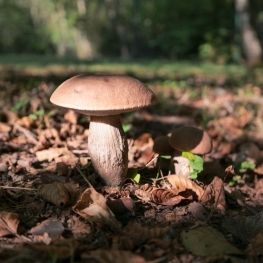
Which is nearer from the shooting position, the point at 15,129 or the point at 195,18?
the point at 15,129

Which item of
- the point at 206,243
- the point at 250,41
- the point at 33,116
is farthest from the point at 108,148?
the point at 250,41

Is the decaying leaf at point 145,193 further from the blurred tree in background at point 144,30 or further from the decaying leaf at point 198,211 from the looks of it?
the blurred tree in background at point 144,30

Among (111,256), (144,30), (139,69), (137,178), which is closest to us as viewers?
(111,256)

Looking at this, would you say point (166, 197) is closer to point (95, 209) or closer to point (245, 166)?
point (95, 209)

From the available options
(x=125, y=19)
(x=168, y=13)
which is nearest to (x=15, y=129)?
(x=168, y=13)

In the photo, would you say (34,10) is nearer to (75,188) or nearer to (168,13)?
(168,13)

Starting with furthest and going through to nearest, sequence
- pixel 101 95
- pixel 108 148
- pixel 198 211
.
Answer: pixel 108 148 → pixel 198 211 → pixel 101 95
